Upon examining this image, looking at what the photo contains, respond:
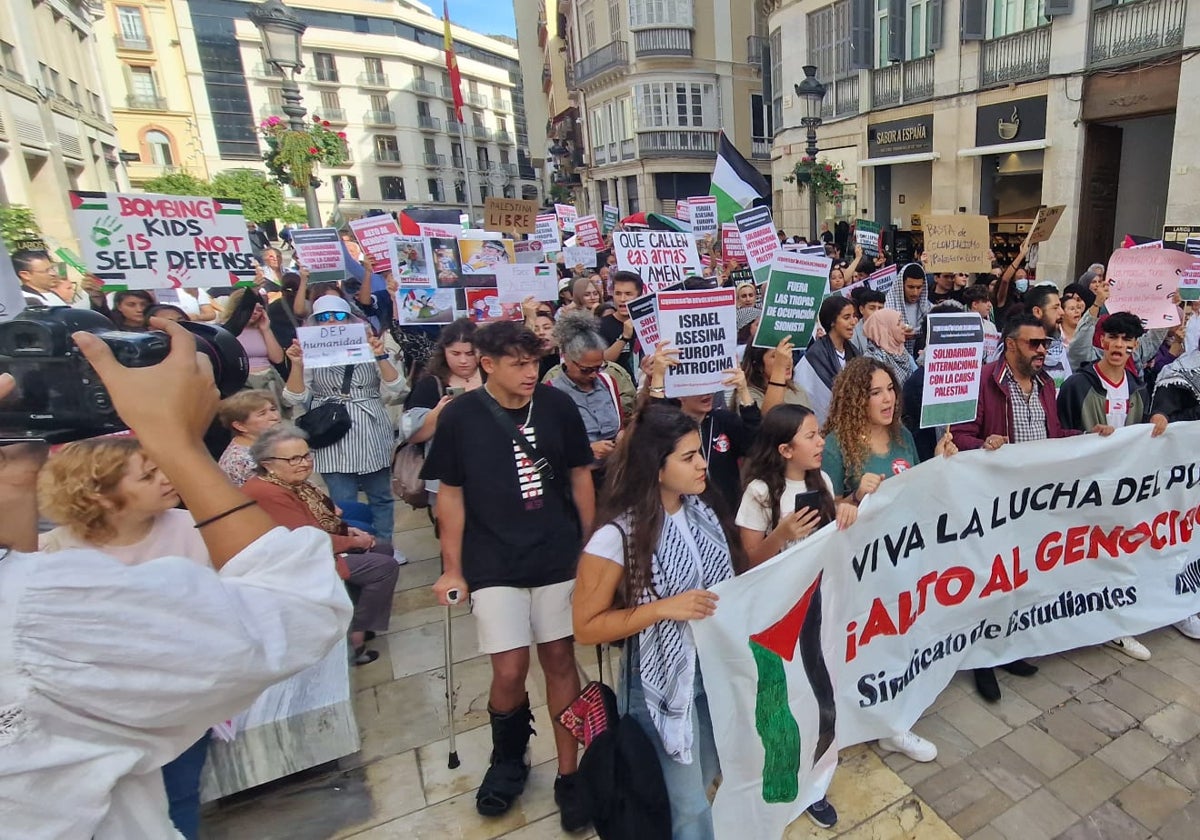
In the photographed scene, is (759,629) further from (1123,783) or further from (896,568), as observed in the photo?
(1123,783)

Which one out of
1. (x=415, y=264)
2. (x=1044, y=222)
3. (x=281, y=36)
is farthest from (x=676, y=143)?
(x=415, y=264)

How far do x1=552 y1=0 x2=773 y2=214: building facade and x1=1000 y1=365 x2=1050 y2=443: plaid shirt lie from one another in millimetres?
28990

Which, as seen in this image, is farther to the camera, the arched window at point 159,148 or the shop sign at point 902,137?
the arched window at point 159,148

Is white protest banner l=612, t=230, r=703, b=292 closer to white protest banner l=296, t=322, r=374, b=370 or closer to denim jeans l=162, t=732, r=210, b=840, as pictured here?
white protest banner l=296, t=322, r=374, b=370

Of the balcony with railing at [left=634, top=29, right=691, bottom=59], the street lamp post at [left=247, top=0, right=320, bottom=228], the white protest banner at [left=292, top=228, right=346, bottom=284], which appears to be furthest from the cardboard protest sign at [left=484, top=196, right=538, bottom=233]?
the balcony with railing at [left=634, top=29, right=691, bottom=59]

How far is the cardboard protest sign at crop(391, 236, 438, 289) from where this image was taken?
648 cm

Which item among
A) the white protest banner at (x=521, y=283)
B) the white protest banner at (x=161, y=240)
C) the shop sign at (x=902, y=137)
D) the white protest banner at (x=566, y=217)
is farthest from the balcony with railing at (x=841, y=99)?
the white protest banner at (x=161, y=240)

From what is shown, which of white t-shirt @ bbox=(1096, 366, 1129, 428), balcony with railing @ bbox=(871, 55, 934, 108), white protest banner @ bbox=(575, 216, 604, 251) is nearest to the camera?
white t-shirt @ bbox=(1096, 366, 1129, 428)

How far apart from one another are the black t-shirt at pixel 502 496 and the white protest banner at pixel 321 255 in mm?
5001

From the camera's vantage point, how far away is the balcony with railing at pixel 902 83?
1664cm

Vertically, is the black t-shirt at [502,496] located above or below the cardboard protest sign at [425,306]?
below

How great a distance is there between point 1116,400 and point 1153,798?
6.57 ft

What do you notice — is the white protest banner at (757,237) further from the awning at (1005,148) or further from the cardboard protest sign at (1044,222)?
the awning at (1005,148)

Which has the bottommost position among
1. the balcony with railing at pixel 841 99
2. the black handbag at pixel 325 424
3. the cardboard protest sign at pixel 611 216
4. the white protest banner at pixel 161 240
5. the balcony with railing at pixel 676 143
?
the black handbag at pixel 325 424
